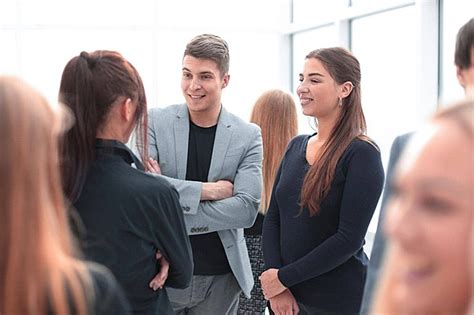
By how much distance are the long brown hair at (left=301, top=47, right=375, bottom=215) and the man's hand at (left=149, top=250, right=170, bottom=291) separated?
798 millimetres

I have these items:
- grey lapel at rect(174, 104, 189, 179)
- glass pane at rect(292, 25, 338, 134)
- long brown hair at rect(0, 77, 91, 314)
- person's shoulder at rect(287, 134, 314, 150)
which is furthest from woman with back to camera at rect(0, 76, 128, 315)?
glass pane at rect(292, 25, 338, 134)

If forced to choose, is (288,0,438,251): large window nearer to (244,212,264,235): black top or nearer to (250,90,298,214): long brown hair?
(250,90,298,214): long brown hair

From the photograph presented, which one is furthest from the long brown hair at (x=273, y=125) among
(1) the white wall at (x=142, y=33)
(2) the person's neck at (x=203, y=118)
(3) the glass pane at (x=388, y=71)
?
(1) the white wall at (x=142, y=33)

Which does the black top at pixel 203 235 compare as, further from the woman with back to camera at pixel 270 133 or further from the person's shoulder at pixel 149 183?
the person's shoulder at pixel 149 183

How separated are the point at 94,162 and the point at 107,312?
0.90m

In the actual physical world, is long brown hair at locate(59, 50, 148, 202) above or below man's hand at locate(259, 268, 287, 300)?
above

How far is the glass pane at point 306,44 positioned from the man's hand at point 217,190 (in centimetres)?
335

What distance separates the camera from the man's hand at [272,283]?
10.8ft

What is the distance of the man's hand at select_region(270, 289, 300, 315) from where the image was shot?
331 centimetres

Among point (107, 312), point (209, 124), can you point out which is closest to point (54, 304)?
point (107, 312)

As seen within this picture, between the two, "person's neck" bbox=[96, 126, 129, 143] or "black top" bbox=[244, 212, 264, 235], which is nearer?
"person's neck" bbox=[96, 126, 129, 143]

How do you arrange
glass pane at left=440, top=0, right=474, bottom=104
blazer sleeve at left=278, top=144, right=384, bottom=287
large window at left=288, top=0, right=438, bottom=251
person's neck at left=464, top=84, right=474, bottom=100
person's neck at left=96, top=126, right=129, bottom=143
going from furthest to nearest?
large window at left=288, top=0, right=438, bottom=251 < glass pane at left=440, top=0, right=474, bottom=104 < blazer sleeve at left=278, top=144, right=384, bottom=287 < person's neck at left=96, top=126, right=129, bottom=143 < person's neck at left=464, top=84, right=474, bottom=100

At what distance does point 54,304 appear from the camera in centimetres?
142

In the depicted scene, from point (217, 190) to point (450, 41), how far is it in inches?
79.7
